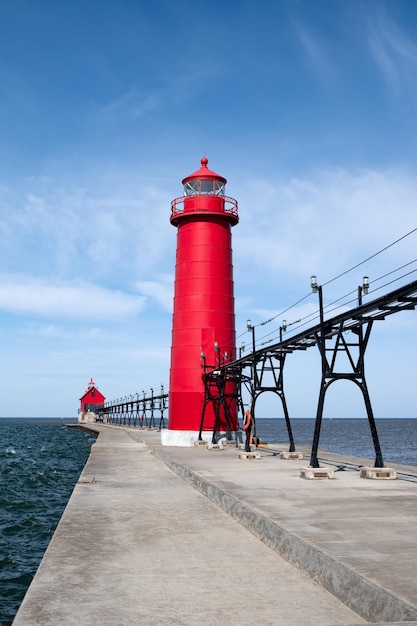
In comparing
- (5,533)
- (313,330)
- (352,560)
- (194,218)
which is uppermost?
(194,218)

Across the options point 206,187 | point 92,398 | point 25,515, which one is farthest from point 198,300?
point 92,398

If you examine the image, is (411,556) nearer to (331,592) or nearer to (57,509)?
(331,592)

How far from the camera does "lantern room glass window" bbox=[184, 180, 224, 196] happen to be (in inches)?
1228

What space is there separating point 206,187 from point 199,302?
609 cm

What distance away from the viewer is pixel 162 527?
10172 millimetres

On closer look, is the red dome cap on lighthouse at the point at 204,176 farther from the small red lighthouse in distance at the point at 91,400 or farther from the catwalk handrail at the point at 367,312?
the small red lighthouse in distance at the point at 91,400

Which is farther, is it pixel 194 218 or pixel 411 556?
pixel 194 218

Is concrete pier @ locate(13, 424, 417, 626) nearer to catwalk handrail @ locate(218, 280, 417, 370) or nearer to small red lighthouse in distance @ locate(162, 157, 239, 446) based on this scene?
catwalk handrail @ locate(218, 280, 417, 370)

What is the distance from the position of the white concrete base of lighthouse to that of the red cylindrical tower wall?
0.88ft

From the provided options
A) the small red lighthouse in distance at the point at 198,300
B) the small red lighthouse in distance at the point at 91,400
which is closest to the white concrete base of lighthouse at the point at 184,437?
the small red lighthouse in distance at the point at 198,300

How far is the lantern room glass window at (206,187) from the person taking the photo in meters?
31.2

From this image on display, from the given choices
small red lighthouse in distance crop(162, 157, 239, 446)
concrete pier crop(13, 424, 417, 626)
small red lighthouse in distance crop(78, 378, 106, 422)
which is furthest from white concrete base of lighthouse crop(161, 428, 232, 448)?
small red lighthouse in distance crop(78, 378, 106, 422)

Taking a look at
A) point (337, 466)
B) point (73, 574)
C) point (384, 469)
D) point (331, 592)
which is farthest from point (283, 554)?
point (337, 466)

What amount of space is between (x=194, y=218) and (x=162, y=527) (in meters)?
22.3
